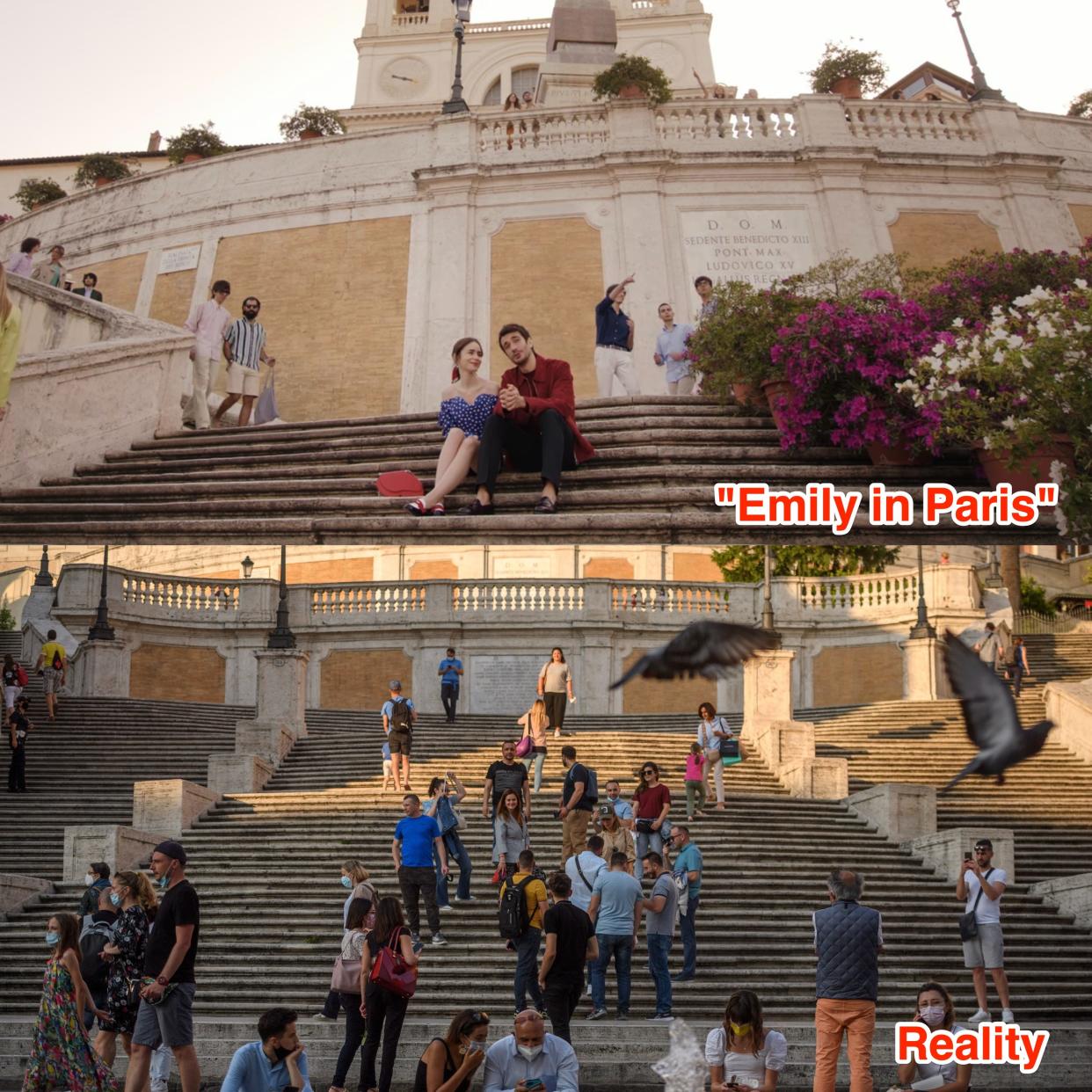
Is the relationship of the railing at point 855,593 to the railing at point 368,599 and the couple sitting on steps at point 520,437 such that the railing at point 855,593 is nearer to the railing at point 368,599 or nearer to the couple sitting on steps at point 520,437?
the railing at point 368,599

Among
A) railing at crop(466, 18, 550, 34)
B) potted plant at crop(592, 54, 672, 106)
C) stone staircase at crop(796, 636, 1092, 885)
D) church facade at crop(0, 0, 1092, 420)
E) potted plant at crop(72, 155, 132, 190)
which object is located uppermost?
railing at crop(466, 18, 550, 34)

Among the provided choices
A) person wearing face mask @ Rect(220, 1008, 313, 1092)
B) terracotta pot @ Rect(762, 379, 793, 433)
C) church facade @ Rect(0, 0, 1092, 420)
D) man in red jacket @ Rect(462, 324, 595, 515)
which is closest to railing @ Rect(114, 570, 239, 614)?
church facade @ Rect(0, 0, 1092, 420)

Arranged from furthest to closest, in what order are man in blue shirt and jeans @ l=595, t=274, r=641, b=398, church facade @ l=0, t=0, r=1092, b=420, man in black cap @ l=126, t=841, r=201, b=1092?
church facade @ l=0, t=0, r=1092, b=420, man in blue shirt and jeans @ l=595, t=274, r=641, b=398, man in black cap @ l=126, t=841, r=201, b=1092

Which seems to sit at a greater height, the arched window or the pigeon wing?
the arched window

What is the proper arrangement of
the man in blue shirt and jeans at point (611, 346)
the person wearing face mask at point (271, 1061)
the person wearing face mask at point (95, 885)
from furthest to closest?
the man in blue shirt and jeans at point (611, 346) < the person wearing face mask at point (95, 885) < the person wearing face mask at point (271, 1061)

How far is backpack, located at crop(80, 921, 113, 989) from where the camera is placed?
902 cm

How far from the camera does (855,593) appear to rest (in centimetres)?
3181

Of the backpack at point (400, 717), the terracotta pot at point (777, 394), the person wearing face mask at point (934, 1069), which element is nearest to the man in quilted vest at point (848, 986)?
the person wearing face mask at point (934, 1069)

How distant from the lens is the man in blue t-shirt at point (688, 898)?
483 inches

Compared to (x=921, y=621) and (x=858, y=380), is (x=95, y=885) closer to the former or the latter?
(x=858, y=380)

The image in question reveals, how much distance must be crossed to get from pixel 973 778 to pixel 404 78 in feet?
116

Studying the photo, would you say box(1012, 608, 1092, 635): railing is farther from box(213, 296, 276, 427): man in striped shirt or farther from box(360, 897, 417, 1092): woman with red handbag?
box(360, 897, 417, 1092): woman with red handbag

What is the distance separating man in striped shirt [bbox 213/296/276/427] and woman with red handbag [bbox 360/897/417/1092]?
10616mm

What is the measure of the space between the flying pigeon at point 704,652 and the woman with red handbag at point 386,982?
338 cm
